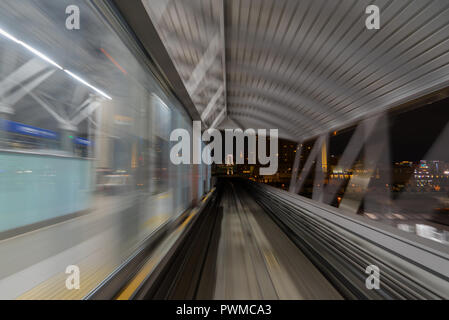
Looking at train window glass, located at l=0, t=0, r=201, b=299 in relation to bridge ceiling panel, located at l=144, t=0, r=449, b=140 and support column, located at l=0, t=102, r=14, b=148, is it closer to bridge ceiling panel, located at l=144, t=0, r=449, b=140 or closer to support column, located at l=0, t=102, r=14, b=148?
support column, located at l=0, t=102, r=14, b=148

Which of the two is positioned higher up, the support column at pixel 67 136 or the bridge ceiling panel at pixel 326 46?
the bridge ceiling panel at pixel 326 46

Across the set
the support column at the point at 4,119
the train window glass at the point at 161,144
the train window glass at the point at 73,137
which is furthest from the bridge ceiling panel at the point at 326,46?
the support column at the point at 4,119

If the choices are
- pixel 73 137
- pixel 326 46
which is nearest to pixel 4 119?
pixel 73 137

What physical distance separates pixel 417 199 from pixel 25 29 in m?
7.73

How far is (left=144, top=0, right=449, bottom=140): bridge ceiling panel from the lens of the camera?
8.79 feet

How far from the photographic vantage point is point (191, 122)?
6.95m

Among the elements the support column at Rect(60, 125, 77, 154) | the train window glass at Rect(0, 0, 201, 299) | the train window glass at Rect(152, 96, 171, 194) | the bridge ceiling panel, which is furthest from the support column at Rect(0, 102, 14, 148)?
the bridge ceiling panel

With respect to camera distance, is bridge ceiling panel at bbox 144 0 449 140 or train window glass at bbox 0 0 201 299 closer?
train window glass at bbox 0 0 201 299

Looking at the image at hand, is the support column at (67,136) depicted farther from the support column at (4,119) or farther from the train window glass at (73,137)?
the support column at (4,119)

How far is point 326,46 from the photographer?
12.0 feet

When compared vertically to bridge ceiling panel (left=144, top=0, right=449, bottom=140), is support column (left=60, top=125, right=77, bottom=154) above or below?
below

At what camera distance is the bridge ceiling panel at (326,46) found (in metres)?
2.68

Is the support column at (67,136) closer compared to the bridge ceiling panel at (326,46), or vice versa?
the bridge ceiling panel at (326,46)

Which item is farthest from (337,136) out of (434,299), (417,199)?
(434,299)
